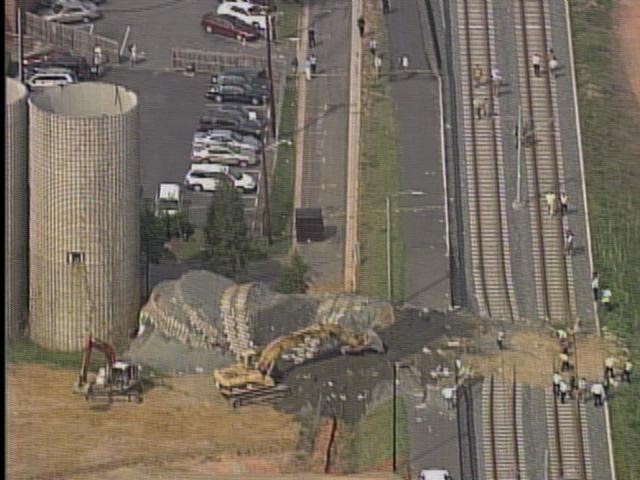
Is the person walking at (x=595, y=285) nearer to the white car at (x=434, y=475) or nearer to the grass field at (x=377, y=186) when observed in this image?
the grass field at (x=377, y=186)

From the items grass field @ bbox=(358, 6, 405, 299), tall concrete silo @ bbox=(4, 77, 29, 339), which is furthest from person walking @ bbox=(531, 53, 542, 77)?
tall concrete silo @ bbox=(4, 77, 29, 339)

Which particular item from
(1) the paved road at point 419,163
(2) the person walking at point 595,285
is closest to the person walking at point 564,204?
(1) the paved road at point 419,163

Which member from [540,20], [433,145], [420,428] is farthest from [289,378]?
[540,20]

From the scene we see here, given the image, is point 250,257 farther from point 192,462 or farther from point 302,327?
point 192,462

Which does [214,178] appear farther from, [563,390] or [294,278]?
[563,390]

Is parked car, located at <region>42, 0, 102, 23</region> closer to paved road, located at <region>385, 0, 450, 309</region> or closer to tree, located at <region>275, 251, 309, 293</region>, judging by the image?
Result: paved road, located at <region>385, 0, 450, 309</region>

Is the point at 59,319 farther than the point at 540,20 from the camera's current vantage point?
No

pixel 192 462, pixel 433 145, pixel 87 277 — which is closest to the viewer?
pixel 192 462
